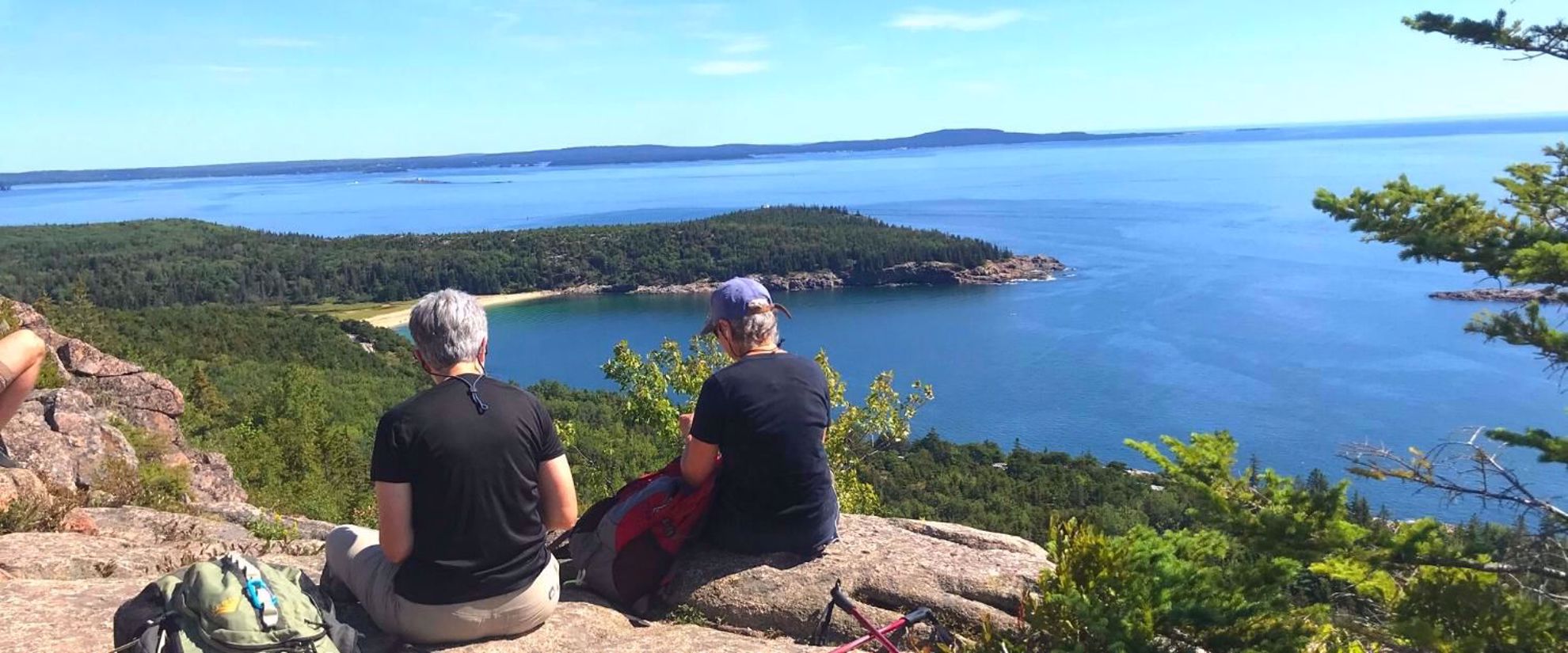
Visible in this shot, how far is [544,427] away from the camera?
3131 mm

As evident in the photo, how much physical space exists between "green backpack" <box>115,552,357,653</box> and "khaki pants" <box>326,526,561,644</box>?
10.7 inches

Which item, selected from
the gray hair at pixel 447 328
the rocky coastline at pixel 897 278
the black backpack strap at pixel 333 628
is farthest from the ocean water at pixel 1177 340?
the black backpack strap at pixel 333 628

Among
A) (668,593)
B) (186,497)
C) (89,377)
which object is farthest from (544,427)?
(89,377)

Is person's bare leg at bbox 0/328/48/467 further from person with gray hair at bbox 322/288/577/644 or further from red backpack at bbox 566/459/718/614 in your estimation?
red backpack at bbox 566/459/718/614

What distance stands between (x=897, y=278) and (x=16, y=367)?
292 feet

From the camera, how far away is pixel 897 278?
9144 cm

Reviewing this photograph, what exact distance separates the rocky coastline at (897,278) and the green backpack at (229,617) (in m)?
79.7

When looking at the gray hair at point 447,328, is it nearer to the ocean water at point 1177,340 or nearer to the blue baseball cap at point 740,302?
the blue baseball cap at point 740,302

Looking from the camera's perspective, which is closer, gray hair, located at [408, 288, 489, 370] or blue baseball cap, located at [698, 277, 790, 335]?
gray hair, located at [408, 288, 489, 370]

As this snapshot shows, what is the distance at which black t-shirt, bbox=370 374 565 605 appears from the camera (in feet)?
9.60

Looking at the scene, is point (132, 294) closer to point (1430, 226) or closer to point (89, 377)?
point (89, 377)

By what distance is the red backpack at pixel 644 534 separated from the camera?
150 inches

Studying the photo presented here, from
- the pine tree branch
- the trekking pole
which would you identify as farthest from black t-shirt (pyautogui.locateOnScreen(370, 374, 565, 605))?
the pine tree branch

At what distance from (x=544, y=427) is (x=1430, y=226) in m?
4.71
